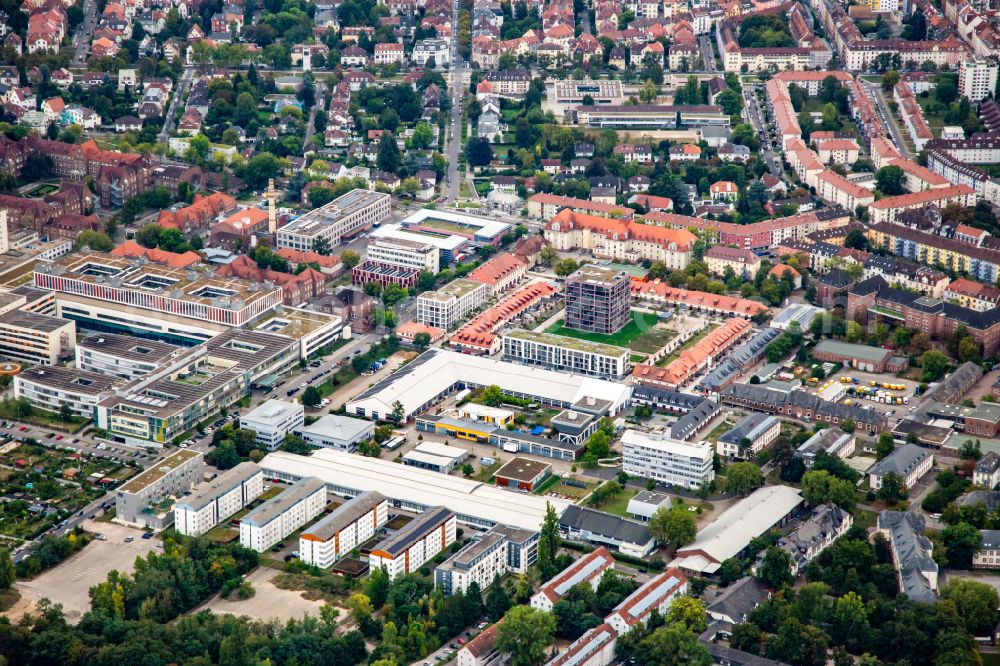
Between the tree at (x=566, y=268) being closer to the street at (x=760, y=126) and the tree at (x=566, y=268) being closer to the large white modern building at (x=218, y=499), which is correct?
the street at (x=760, y=126)

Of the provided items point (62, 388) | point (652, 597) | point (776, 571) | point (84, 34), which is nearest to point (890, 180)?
point (776, 571)

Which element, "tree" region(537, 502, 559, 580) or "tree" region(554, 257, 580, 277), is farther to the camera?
"tree" region(554, 257, 580, 277)

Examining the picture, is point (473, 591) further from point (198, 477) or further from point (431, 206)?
point (431, 206)

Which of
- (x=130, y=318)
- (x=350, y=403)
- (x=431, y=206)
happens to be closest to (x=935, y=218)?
(x=431, y=206)

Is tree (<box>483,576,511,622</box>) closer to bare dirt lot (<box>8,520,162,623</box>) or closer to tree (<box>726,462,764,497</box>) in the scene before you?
tree (<box>726,462,764,497</box>)

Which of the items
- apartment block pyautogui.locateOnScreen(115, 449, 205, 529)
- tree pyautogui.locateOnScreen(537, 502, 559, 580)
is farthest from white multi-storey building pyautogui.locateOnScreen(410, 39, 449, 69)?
tree pyautogui.locateOnScreen(537, 502, 559, 580)

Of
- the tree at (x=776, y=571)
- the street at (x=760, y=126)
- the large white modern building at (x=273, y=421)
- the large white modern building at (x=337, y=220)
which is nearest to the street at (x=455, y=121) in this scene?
the large white modern building at (x=337, y=220)

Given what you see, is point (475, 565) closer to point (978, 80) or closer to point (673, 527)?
point (673, 527)
